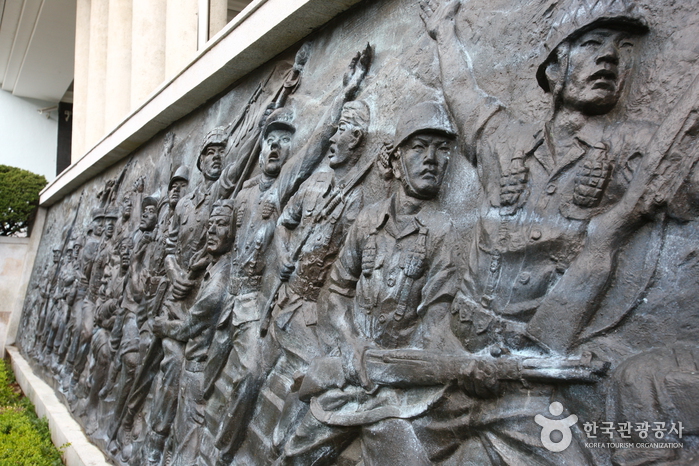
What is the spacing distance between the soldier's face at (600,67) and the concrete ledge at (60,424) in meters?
→ 6.90

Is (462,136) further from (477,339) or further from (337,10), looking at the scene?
(337,10)

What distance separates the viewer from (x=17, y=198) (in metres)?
17.2

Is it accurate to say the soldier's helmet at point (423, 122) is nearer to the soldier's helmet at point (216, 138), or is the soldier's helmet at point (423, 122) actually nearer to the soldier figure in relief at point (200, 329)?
the soldier figure in relief at point (200, 329)

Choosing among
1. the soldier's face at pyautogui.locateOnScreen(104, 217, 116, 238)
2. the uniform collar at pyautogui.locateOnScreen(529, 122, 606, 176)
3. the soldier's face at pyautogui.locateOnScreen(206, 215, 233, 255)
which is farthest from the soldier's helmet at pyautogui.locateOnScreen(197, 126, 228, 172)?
the uniform collar at pyautogui.locateOnScreen(529, 122, 606, 176)

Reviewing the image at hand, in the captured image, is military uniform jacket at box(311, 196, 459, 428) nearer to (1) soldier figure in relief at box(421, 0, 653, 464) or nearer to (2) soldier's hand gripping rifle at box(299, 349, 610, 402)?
(2) soldier's hand gripping rifle at box(299, 349, 610, 402)

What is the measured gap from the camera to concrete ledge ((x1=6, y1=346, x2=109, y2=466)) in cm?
746

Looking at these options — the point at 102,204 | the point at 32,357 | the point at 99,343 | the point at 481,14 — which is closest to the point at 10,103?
the point at 32,357

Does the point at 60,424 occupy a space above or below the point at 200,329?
below

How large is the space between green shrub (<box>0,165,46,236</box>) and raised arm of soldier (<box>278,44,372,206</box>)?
15078 mm

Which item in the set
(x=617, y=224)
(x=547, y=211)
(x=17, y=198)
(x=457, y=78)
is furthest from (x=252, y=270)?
(x=17, y=198)

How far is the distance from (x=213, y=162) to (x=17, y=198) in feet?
44.6

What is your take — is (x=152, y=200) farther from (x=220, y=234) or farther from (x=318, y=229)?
(x=318, y=229)

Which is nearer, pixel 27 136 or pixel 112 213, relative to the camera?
pixel 112 213

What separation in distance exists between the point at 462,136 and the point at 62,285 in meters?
10.7
